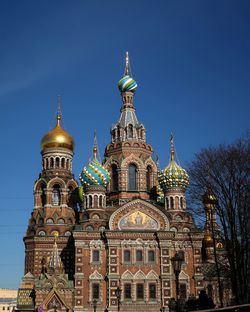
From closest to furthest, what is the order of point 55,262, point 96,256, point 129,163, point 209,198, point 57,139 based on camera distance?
1. point 209,198
2. point 96,256
3. point 55,262
4. point 129,163
5. point 57,139

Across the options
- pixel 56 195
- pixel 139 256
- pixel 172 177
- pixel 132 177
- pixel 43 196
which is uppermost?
pixel 132 177

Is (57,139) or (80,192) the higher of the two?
(57,139)

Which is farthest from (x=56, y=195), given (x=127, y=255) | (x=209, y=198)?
(x=209, y=198)

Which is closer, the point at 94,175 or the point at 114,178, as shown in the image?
the point at 94,175

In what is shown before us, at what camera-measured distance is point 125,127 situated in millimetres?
47062

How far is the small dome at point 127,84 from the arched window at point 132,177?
28.1 ft

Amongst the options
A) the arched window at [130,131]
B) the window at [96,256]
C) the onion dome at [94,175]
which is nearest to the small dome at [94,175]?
the onion dome at [94,175]

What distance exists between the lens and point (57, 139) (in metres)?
46.3

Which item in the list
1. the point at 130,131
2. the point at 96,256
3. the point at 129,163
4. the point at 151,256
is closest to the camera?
the point at 96,256

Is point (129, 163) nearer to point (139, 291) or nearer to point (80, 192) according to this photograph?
point (80, 192)

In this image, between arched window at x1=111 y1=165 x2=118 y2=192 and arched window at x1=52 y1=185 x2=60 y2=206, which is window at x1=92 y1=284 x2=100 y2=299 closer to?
arched window at x1=52 y1=185 x2=60 y2=206

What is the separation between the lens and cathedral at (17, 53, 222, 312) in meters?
37.8

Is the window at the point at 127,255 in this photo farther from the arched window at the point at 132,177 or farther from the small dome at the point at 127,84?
the small dome at the point at 127,84

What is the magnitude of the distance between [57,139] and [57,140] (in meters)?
0.10
